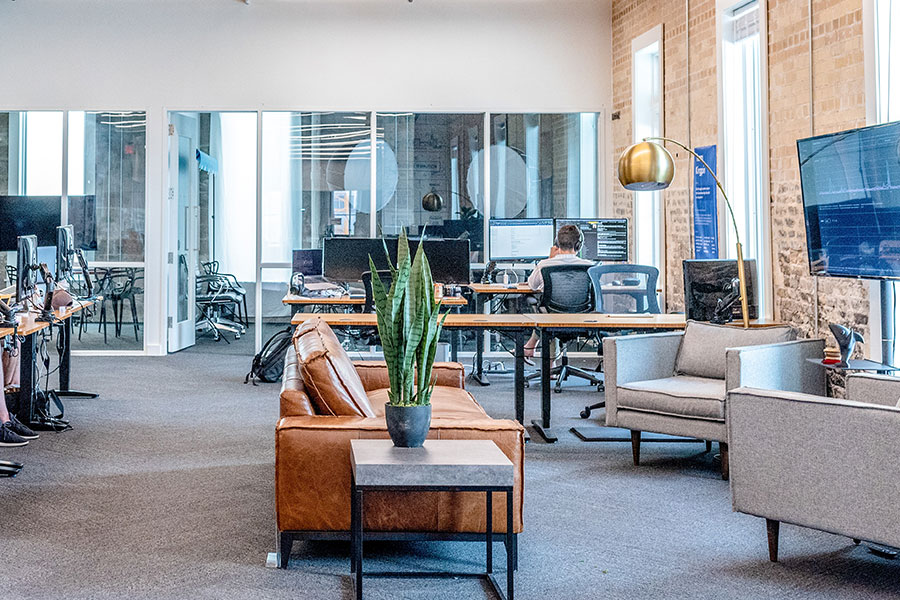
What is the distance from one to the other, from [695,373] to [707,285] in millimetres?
606

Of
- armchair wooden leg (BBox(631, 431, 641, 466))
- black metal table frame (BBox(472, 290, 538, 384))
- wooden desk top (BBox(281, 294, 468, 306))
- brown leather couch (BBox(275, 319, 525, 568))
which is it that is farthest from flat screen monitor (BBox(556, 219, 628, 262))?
brown leather couch (BBox(275, 319, 525, 568))

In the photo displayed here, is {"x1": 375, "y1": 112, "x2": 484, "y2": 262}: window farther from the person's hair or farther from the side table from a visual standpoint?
the side table

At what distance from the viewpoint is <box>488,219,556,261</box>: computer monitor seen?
348 inches

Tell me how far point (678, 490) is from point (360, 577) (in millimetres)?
2018

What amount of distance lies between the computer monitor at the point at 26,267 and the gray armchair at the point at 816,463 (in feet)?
13.1

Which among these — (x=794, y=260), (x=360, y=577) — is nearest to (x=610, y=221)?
(x=794, y=260)

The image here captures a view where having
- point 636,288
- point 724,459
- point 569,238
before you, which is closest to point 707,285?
point 724,459

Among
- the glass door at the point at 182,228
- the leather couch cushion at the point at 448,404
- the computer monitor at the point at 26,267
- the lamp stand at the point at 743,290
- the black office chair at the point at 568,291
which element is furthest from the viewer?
the glass door at the point at 182,228

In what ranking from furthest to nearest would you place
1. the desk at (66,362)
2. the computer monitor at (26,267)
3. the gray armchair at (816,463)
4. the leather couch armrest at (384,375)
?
the desk at (66,362), the computer monitor at (26,267), the leather couch armrest at (384,375), the gray armchair at (816,463)

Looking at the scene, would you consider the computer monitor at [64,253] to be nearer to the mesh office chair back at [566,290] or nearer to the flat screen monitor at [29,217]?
the flat screen monitor at [29,217]

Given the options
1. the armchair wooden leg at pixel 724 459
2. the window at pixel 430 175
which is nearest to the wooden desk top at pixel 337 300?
the window at pixel 430 175

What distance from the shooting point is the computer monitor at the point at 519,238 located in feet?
29.0

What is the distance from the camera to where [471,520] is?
3.26m

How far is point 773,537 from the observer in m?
3.40
